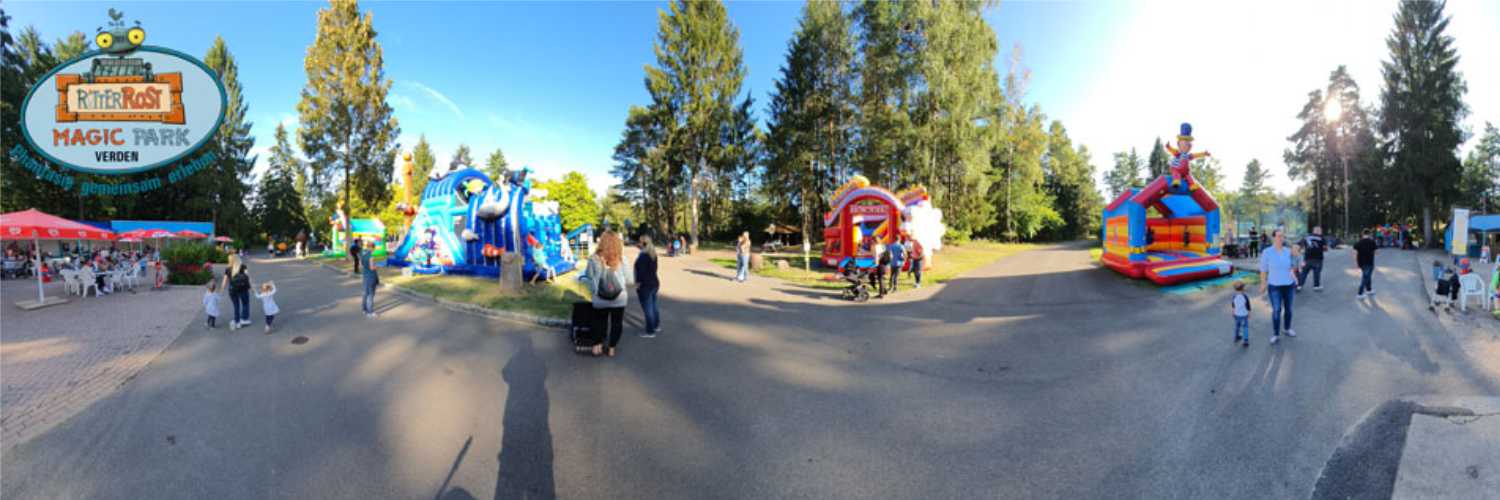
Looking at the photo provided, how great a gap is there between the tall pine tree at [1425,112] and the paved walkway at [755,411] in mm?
34685

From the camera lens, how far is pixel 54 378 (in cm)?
545

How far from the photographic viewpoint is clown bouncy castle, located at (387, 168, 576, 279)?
1338cm

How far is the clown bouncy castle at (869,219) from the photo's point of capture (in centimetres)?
1672

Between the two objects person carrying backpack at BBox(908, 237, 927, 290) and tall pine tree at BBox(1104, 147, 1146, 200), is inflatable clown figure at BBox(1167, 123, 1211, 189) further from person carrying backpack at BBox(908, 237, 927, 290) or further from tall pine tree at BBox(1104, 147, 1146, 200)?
tall pine tree at BBox(1104, 147, 1146, 200)

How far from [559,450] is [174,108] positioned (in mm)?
5415

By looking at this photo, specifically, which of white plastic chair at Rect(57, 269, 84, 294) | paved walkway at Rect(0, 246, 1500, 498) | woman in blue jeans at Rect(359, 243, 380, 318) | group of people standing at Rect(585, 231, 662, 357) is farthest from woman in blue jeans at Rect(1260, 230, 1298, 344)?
white plastic chair at Rect(57, 269, 84, 294)

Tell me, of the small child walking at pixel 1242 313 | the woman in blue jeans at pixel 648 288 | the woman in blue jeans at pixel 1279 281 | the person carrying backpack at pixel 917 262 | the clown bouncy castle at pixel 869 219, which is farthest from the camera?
the clown bouncy castle at pixel 869 219

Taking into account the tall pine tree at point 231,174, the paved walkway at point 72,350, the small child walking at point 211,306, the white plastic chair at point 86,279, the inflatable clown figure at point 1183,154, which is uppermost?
the tall pine tree at point 231,174

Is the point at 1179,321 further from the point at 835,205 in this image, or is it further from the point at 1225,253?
the point at 1225,253

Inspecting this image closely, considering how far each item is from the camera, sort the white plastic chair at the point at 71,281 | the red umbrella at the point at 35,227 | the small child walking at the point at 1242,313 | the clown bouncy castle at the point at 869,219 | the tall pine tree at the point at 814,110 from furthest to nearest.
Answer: the tall pine tree at the point at 814,110 < the clown bouncy castle at the point at 869,219 < the white plastic chair at the point at 71,281 < the red umbrella at the point at 35,227 < the small child walking at the point at 1242,313

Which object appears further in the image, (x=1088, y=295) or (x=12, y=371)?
(x=1088, y=295)

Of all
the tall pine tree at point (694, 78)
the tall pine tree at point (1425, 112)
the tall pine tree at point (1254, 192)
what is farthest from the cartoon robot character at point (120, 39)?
the tall pine tree at point (1254, 192)

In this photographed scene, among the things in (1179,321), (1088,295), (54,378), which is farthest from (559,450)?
(1088,295)

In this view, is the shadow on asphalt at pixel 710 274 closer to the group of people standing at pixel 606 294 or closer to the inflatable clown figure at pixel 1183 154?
the group of people standing at pixel 606 294
